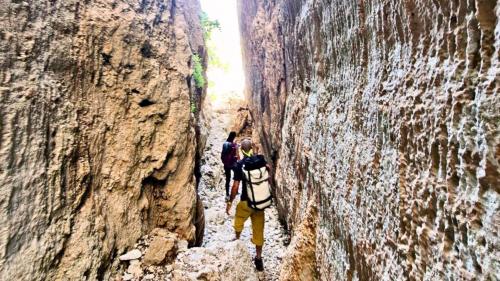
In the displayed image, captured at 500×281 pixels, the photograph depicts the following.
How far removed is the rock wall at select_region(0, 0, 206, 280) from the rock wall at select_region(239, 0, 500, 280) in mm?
1866

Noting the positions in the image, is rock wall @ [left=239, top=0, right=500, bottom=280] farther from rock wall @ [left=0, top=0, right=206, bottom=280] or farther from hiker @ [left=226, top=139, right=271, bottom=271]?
rock wall @ [left=0, top=0, right=206, bottom=280]

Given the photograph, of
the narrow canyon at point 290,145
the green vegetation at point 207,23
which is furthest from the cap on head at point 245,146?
the green vegetation at point 207,23

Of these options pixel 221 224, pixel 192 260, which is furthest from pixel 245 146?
pixel 192 260

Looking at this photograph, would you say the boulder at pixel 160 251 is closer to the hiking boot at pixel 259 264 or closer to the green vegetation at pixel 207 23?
the hiking boot at pixel 259 264

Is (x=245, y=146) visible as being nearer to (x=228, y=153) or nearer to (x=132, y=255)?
(x=228, y=153)

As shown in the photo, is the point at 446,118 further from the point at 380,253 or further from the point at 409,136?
the point at 380,253

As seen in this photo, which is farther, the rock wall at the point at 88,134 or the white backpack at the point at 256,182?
the white backpack at the point at 256,182

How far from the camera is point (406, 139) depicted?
1.67 meters

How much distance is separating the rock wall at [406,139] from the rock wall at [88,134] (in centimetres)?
187

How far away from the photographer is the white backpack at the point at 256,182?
169 inches

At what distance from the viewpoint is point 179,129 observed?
4.34 m

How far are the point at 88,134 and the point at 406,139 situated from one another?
2898mm

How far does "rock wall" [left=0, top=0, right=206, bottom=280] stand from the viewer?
2.49m

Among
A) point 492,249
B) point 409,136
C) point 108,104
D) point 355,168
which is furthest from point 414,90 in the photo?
point 108,104
